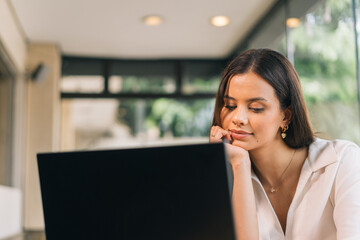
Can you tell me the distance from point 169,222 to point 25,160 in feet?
13.6

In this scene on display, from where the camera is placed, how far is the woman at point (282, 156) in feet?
3.68

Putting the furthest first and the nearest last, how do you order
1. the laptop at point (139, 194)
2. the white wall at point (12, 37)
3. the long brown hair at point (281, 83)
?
the white wall at point (12, 37), the long brown hair at point (281, 83), the laptop at point (139, 194)

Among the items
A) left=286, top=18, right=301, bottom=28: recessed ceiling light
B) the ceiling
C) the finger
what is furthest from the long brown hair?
the ceiling

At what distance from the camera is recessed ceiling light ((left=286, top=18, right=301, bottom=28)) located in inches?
135

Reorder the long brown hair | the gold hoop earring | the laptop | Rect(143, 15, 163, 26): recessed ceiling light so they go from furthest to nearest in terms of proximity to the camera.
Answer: Rect(143, 15, 163, 26): recessed ceiling light
the gold hoop earring
the long brown hair
the laptop

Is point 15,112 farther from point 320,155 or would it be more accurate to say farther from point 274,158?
point 320,155

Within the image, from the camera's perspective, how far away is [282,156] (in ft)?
4.58

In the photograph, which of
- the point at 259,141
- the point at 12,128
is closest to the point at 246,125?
the point at 259,141

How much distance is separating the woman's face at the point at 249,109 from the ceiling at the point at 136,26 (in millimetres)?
2629

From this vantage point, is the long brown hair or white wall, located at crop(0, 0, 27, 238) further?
white wall, located at crop(0, 0, 27, 238)

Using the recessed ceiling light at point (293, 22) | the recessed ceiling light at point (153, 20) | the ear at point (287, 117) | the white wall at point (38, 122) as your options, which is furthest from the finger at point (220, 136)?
the white wall at point (38, 122)

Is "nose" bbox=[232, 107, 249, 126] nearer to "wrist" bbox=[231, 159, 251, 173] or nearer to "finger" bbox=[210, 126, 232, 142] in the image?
"finger" bbox=[210, 126, 232, 142]

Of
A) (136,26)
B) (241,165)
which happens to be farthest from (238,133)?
(136,26)

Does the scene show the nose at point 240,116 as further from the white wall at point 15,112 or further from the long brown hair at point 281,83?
the white wall at point 15,112
